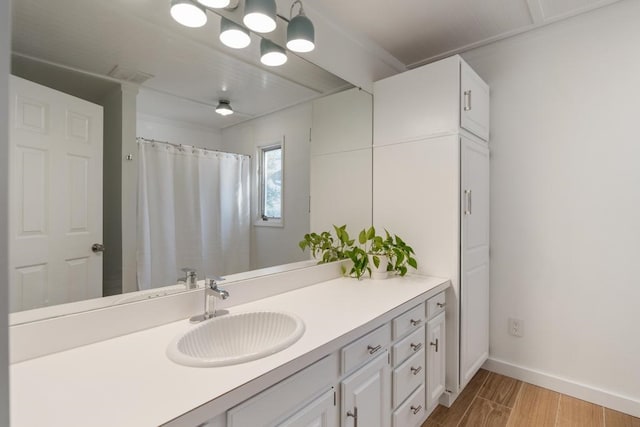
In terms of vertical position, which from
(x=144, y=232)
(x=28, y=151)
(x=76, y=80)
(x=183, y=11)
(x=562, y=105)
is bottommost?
(x=144, y=232)

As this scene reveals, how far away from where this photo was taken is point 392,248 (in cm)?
191

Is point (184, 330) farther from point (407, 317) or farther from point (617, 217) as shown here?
point (617, 217)

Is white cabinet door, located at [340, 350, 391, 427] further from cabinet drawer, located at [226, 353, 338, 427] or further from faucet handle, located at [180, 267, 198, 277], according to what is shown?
faucet handle, located at [180, 267, 198, 277]

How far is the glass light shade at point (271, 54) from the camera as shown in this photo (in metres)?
1.59

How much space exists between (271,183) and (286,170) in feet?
0.41

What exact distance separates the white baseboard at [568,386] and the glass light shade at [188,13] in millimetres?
2749

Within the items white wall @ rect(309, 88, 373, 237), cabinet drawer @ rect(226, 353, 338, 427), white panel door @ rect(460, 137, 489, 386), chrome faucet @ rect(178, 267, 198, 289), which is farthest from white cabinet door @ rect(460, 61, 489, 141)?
chrome faucet @ rect(178, 267, 198, 289)

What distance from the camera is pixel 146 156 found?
49.8 inches

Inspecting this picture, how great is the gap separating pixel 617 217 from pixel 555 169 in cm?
43

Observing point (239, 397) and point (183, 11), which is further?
point (183, 11)

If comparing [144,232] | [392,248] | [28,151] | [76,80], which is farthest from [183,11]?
[392,248]

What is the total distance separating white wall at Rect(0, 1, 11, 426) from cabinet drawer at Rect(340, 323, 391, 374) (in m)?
0.90

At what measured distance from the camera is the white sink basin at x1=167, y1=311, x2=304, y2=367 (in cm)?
104

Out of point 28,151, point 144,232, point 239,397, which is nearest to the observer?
point 239,397
